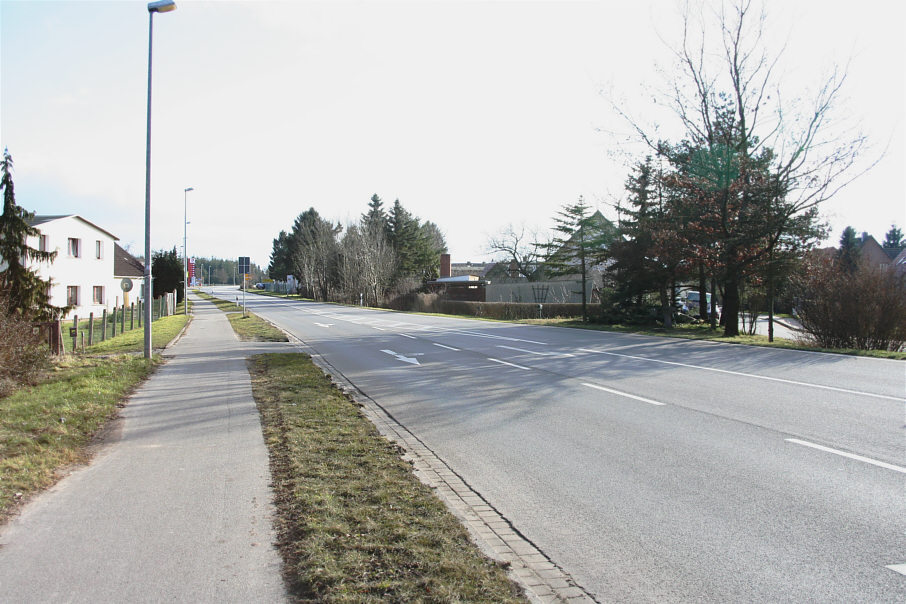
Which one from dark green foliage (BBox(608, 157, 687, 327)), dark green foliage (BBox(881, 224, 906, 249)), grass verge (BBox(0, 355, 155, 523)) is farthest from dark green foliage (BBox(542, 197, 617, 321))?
dark green foliage (BBox(881, 224, 906, 249))

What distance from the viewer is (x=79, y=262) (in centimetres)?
4650

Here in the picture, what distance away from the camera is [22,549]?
4188mm

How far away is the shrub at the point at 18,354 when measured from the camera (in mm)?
10492

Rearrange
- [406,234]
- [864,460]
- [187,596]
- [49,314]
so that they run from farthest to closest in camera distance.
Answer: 1. [406,234]
2. [49,314]
3. [864,460]
4. [187,596]

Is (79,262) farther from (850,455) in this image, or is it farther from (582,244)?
(850,455)

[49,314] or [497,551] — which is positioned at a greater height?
[49,314]

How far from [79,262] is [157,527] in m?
49.5

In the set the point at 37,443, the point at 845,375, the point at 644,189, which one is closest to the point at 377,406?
the point at 37,443

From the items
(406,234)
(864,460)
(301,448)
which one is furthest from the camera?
(406,234)

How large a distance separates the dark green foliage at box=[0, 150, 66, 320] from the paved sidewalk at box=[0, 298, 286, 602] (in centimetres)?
1093

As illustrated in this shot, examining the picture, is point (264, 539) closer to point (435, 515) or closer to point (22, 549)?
point (435, 515)

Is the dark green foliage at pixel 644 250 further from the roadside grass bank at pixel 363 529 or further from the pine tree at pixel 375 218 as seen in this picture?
the pine tree at pixel 375 218

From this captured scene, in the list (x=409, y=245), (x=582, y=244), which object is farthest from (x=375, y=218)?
(x=582, y=244)

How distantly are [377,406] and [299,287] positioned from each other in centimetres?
10170
